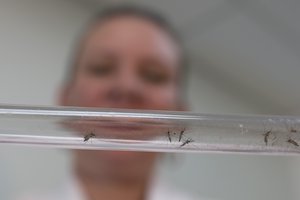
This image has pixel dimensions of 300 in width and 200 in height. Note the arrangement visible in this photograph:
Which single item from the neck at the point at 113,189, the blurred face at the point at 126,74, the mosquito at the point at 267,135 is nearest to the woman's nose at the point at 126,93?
the blurred face at the point at 126,74

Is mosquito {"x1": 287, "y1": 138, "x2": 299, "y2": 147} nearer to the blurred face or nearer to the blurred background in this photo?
the blurred face

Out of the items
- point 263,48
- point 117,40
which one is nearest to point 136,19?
point 117,40

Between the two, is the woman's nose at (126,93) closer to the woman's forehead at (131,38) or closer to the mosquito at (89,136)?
the woman's forehead at (131,38)

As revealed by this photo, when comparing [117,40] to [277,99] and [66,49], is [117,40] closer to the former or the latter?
[66,49]

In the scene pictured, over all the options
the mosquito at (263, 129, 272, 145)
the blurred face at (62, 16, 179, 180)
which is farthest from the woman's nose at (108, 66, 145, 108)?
the mosquito at (263, 129, 272, 145)

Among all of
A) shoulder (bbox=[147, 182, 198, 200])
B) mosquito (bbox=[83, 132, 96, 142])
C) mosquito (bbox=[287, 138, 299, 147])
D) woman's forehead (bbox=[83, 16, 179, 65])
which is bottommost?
shoulder (bbox=[147, 182, 198, 200])

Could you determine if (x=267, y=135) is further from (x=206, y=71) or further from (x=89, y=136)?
(x=206, y=71)

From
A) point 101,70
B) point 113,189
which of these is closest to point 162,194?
point 113,189
